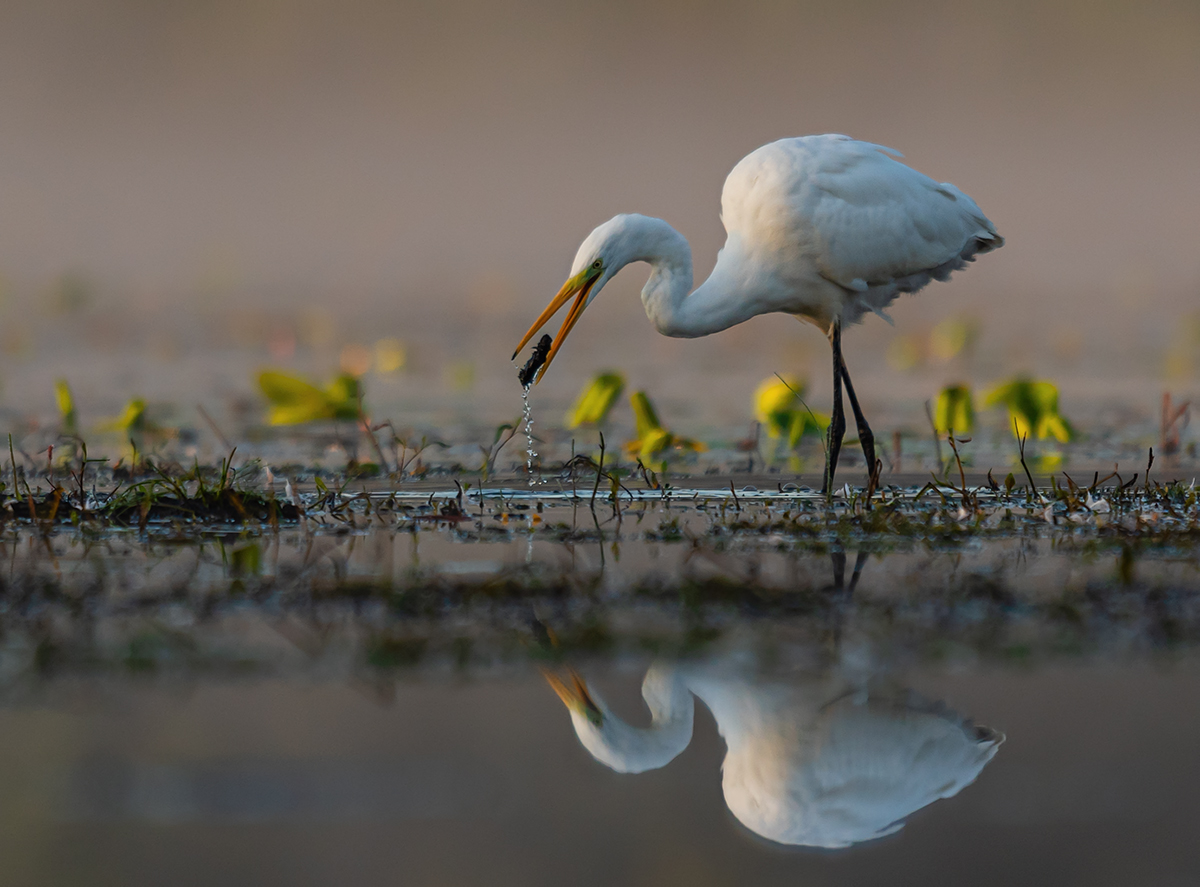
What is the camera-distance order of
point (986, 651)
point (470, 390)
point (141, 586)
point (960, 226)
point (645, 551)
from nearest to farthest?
point (986, 651) < point (141, 586) < point (645, 551) < point (960, 226) < point (470, 390)

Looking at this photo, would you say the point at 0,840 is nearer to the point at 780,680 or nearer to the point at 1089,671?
the point at 780,680

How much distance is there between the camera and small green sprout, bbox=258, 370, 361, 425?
6.76 meters

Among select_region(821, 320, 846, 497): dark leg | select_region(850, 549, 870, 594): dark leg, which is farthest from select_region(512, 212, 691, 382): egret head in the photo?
select_region(850, 549, 870, 594): dark leg

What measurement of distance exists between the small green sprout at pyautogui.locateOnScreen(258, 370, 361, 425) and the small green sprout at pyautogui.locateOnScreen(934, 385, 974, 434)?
314cm

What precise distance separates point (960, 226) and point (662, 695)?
4.72 m

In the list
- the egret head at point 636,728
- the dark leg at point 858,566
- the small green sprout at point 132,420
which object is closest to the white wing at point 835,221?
the dark leg at point 858,566

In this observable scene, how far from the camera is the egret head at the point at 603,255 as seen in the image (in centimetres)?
606

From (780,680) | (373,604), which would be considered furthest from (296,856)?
(373,604)

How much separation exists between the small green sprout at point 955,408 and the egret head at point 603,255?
6.41ft

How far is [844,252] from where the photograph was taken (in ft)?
21.0

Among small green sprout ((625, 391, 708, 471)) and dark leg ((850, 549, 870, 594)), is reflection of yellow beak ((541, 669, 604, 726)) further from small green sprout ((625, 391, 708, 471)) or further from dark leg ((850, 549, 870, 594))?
small green sprout ((625, 391, 708, 471))

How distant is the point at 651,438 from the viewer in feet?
22.9

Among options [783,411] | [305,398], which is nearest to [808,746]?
[305,398]

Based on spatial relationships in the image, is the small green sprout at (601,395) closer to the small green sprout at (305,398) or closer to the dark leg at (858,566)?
the small green sprout at (305,398)
